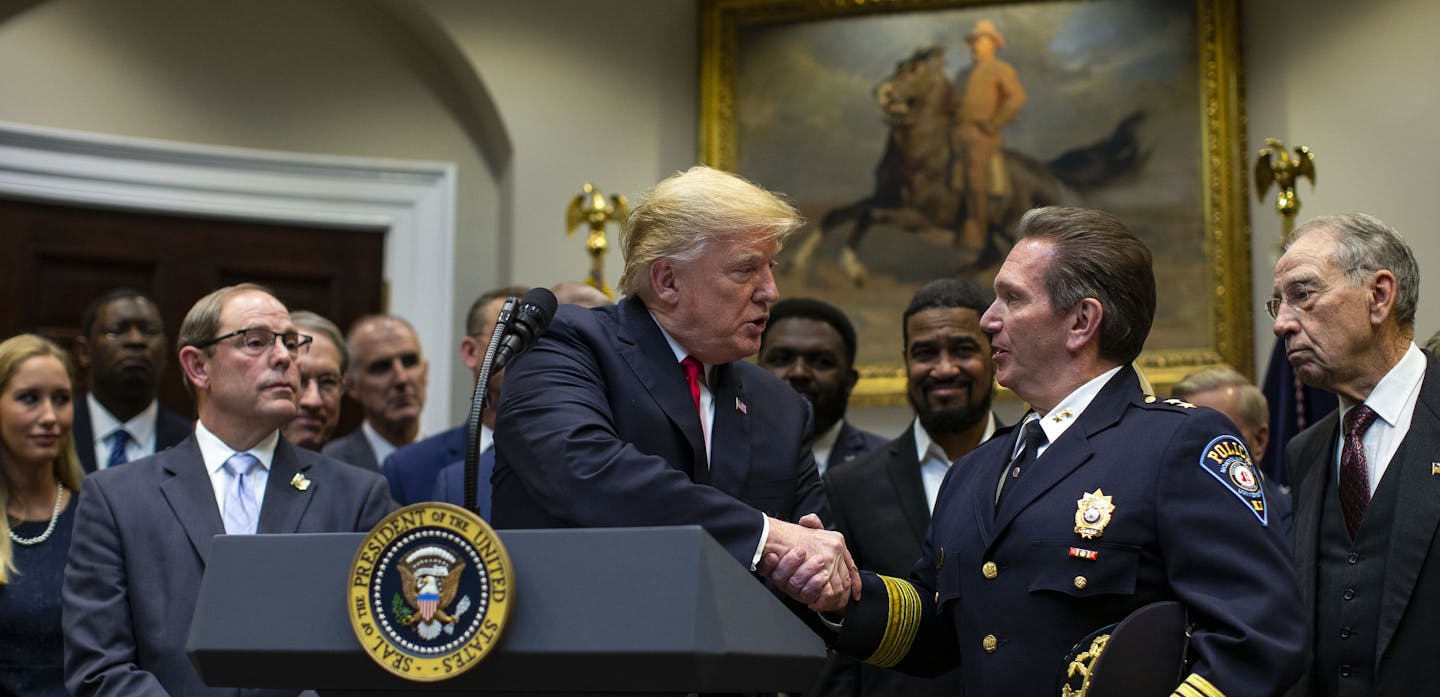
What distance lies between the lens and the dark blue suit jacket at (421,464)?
17.1ft

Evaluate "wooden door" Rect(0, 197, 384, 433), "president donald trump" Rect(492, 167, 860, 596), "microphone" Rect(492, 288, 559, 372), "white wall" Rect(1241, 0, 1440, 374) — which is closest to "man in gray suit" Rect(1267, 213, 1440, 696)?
"president donald trump" Rect(492, 167, 860, 596)

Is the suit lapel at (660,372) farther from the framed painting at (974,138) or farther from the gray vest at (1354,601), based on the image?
the framed painting at (974,138)

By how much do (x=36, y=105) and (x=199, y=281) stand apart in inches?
43.1

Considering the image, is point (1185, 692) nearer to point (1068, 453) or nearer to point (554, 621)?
point (1068, 453)

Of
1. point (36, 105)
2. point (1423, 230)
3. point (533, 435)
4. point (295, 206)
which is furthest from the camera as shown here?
point (295, 206)

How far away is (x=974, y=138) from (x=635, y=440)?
4.92 metres

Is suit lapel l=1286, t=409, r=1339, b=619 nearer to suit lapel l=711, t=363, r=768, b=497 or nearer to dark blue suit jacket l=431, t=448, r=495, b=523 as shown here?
suit lapel l=711, t=363, r=768, b=497

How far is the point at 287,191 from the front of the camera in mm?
7609

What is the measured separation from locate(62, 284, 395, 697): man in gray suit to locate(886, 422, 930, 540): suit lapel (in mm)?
1434

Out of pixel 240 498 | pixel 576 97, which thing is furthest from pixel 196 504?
pixel 576 97

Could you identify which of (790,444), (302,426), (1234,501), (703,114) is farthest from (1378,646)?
(703,114)

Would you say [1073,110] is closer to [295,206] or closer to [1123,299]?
[295,206]

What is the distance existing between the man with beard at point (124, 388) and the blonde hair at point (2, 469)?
3.12 feet

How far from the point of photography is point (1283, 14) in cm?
721
